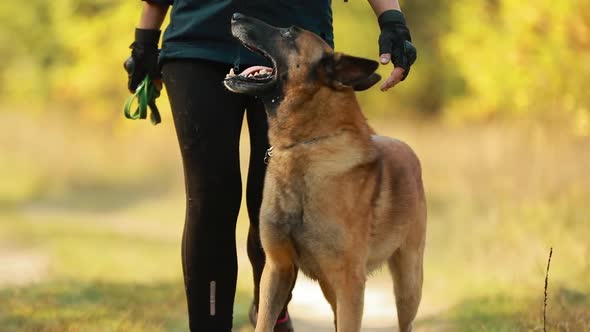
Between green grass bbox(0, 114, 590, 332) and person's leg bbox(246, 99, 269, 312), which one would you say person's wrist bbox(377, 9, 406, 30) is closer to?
person's leg bbox(246, 99, 269, 312)

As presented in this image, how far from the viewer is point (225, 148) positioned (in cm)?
375

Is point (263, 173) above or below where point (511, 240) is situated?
above

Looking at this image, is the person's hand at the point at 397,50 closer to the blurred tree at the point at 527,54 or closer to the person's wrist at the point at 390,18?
the person's wrist at the point at 390,18

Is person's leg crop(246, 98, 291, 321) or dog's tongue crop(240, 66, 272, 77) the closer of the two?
dog's tongue crop(240, 66, 272, 77)

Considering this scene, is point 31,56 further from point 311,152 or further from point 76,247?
point 311,152

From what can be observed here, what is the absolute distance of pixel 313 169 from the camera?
3654 millimetres

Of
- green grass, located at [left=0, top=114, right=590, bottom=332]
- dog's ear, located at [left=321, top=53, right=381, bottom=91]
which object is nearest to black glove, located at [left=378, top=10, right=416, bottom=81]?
dog's ear, located at [left=321, top=53, right=381, bottom=91]

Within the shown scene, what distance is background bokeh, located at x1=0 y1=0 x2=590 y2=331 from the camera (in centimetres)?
656

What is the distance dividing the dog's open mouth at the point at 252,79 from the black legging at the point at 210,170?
0.14 m

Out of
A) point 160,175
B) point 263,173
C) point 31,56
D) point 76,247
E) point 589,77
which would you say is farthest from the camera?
point 31,56

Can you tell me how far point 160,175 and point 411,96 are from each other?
4.80 m

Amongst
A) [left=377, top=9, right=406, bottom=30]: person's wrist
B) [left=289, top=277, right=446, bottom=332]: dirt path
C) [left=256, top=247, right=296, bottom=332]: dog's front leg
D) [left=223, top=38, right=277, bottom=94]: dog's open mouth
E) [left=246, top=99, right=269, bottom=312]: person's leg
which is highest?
[left=377, top=9, right=406, bottom=30]: person's wrist

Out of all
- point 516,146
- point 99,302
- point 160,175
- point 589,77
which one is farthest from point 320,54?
point 160,175

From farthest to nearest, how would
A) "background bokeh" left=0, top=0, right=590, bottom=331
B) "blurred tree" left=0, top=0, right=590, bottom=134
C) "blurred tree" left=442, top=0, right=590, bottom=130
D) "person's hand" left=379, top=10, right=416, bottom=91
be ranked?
"blurred tree" left=0, top=0, right=590, bottom=134, "blurred tree" left=442, top=0, right=590, bottom=130, "background bokeh" left=0, top=0, right=590, bottom=331, "person's hand" left=379, top=10, right=416, bottom=91
